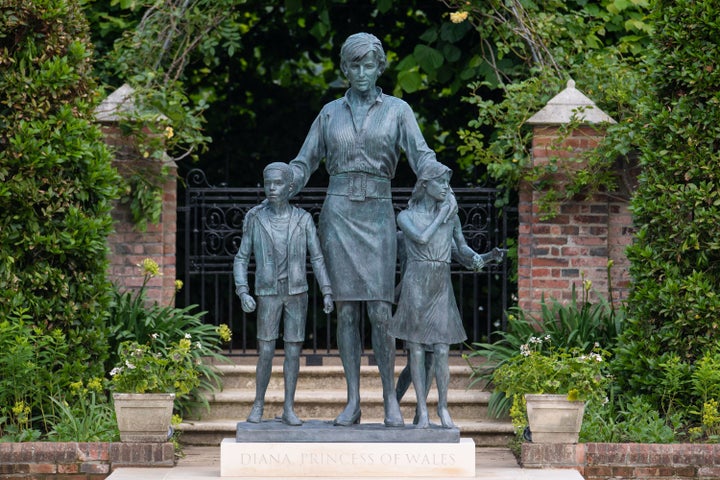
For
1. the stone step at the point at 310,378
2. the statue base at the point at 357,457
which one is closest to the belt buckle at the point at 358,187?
the statue base at the point at 357,457

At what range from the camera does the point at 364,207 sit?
304 inches

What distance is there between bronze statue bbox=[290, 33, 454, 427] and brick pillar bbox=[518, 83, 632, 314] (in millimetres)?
2622

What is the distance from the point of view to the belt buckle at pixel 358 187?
771 centimetres

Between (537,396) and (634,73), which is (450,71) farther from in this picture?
(537,396)

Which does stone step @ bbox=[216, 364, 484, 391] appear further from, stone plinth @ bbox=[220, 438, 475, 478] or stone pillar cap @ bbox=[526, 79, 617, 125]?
stone plinth @ bbox=[220, 438, 475, 478]

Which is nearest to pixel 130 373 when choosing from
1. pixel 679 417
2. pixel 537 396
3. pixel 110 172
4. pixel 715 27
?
pixel 110 172

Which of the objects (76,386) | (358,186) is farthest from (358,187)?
(76,386)

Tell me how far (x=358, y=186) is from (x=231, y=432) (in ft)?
8.31

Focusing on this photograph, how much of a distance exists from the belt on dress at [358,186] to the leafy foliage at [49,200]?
2178mm

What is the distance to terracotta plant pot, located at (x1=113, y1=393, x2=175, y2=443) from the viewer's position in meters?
8.18

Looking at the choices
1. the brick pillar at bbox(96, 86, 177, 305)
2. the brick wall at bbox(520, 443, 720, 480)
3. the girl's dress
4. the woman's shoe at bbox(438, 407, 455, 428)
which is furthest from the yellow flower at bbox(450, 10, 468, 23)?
the woman's shoe at bbox(438, 407, 455, 428)

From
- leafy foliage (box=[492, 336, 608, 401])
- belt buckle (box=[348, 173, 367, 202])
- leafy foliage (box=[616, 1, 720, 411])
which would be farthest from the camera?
leafy foliage (box=[616, 1, 720, 411])

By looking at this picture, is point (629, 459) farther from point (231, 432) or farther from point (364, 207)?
point (231, 432)

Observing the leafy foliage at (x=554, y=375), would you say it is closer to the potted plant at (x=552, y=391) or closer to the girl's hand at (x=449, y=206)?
the potted plant at (x=552, y=391)
